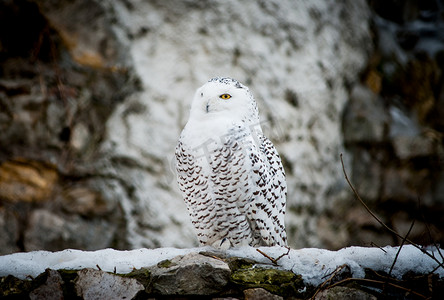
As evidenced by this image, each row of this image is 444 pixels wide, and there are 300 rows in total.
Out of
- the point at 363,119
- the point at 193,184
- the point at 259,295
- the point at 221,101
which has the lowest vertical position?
the point at 363,119

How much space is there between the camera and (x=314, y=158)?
13.0 feet

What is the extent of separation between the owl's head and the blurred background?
1539mm

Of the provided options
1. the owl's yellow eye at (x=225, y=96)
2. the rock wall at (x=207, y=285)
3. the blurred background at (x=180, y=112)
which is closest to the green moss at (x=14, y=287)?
the rock wall at (x=207, y=285)

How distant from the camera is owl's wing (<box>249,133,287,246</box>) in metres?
1.89

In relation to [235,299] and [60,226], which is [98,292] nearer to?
[235,299]

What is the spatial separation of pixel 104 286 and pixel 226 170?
68cm

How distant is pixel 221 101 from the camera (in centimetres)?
188

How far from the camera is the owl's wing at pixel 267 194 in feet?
6.20

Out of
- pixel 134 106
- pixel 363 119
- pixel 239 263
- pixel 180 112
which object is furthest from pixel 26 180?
pixel 363 119

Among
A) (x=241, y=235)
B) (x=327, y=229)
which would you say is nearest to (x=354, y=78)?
(x=327, y=229)

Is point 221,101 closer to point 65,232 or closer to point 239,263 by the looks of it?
point 239,263

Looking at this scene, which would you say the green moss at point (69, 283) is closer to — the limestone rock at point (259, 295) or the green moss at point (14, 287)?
the green moss at point (14, 287)

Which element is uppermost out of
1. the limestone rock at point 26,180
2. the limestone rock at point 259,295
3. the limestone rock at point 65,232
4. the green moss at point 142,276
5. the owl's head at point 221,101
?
the owl's head at point 221,101

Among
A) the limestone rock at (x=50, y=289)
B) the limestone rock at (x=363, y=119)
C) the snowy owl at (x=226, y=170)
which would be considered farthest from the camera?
the limestone rock at (x=363, y=119)
